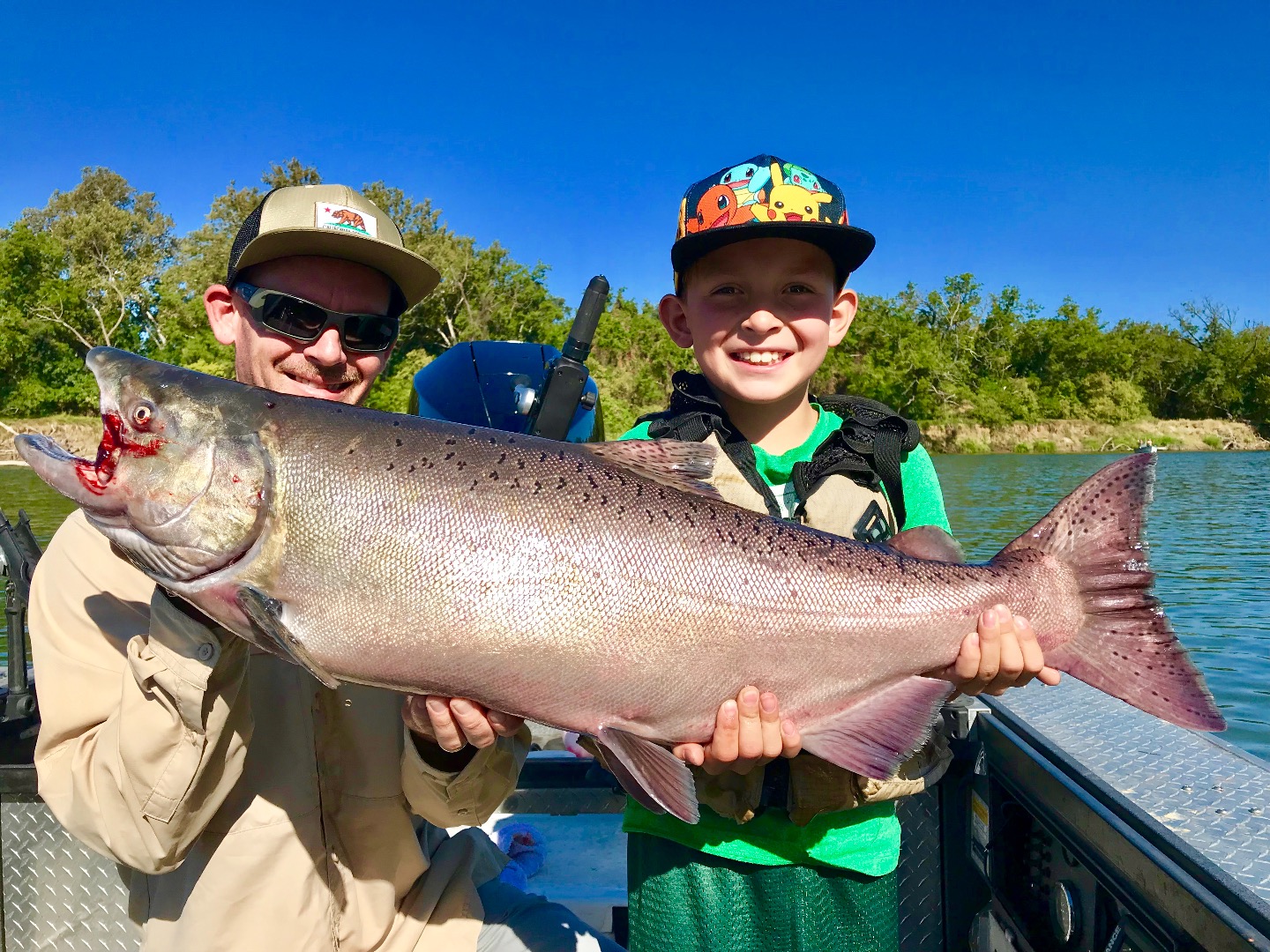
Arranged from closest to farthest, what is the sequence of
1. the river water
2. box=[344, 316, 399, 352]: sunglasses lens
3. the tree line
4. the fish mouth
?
the fish mouth
box=[344, 316, 399, 352]: sunglasses lens
the river water
the tree line

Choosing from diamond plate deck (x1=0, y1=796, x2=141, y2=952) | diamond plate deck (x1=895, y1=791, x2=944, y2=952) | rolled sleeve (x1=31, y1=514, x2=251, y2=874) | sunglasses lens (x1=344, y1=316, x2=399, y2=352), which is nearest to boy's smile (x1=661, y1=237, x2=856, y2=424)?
sunglasses lens (x1=344, y1=316, x2=399, y2=352)

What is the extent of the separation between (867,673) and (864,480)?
73cm

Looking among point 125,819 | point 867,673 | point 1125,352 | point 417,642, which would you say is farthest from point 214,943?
point 1125,352

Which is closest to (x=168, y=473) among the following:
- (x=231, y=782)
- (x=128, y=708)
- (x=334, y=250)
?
(x=128, y=708)

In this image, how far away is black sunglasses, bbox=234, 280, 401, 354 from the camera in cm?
303

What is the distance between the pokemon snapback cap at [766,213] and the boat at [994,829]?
1.48 metres

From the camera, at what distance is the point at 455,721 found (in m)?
2.25


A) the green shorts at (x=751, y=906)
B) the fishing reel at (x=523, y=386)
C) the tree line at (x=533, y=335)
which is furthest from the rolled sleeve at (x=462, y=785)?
the tree line at (x=533, y=335)

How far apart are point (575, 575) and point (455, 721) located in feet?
1.75

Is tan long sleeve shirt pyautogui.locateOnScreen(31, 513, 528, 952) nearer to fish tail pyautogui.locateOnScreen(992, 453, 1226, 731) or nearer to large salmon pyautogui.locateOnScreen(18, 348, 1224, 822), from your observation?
large salmon pyautogui.locateOnScreen(18, 348, 1224, 822)

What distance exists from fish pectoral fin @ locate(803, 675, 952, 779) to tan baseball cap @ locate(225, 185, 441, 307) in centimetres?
227

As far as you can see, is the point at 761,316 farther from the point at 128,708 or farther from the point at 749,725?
the point at 128,708

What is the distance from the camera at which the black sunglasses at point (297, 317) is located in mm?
3031

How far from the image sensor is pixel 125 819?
219 centimetres
